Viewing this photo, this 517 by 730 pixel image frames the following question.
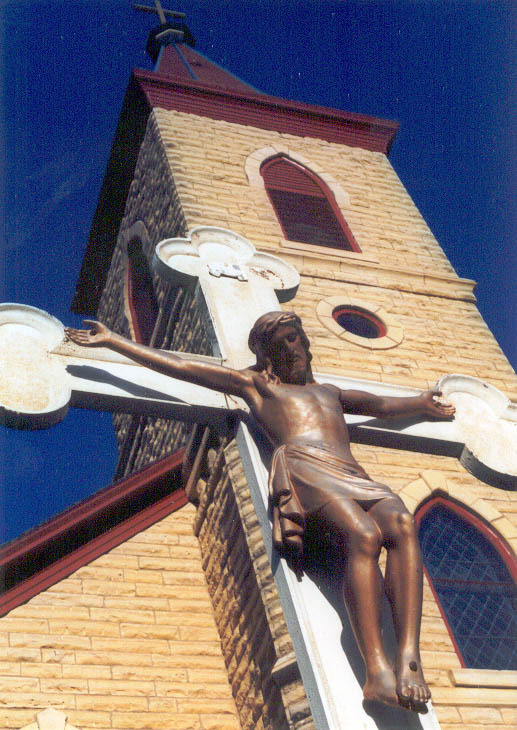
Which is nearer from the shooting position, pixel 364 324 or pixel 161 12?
pixel 364 324

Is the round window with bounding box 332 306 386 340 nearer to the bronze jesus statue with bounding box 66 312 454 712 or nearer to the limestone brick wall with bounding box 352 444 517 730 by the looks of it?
the limestone brick wall with bounding box 352 444 517 730

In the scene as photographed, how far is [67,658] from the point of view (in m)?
6.54

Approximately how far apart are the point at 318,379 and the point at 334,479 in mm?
1315

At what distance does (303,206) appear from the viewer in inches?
485

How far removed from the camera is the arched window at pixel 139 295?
499 inches

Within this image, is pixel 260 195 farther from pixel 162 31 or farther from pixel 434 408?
pixel 162 31

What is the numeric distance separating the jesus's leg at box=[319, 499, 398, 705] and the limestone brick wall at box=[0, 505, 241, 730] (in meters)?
2.65

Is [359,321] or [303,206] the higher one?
[303,206]

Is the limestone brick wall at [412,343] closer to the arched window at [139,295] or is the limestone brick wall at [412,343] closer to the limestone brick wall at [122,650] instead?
the limestone brick wall at [122,650]

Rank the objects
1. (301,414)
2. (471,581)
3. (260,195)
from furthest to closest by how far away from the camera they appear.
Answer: (260,195), (471,581), (301,414)

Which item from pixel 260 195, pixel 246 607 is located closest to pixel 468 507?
pixel 246 607

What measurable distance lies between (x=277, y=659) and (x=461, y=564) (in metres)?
2.14

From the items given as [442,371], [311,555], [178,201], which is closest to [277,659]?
[311,555]

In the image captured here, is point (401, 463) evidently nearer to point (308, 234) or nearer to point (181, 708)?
point (181, 708)
